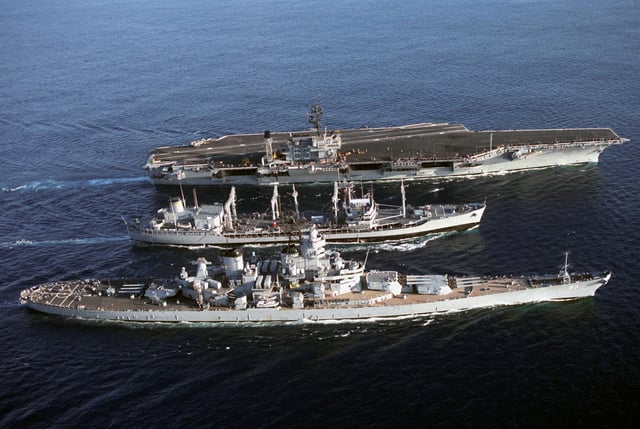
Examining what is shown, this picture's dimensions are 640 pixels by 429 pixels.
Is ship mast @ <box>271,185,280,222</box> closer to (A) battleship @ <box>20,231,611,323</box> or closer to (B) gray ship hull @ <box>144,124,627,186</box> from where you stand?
(B) gray ship hull @ <box>144,124,627,186</box>

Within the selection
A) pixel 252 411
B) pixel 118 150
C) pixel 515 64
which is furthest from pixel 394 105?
pixel 252 411

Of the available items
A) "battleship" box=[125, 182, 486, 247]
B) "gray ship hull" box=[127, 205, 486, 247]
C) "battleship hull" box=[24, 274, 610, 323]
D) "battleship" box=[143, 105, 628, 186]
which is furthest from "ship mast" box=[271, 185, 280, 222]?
"battleship hull" box=[24, 274, 610, 323]

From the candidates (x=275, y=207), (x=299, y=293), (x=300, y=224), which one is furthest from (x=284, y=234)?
(x=299, y=293)

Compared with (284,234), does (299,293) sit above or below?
below

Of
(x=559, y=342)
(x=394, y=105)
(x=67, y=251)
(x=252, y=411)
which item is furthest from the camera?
(x=394, y=105)

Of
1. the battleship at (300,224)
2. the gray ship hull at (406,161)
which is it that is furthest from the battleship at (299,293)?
the gray ship hull at (406,161)

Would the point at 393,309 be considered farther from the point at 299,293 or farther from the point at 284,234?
the point at 284,234

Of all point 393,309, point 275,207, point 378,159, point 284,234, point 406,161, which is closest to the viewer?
point 393,309

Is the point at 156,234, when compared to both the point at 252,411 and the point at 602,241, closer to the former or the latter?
the point at 252,411
